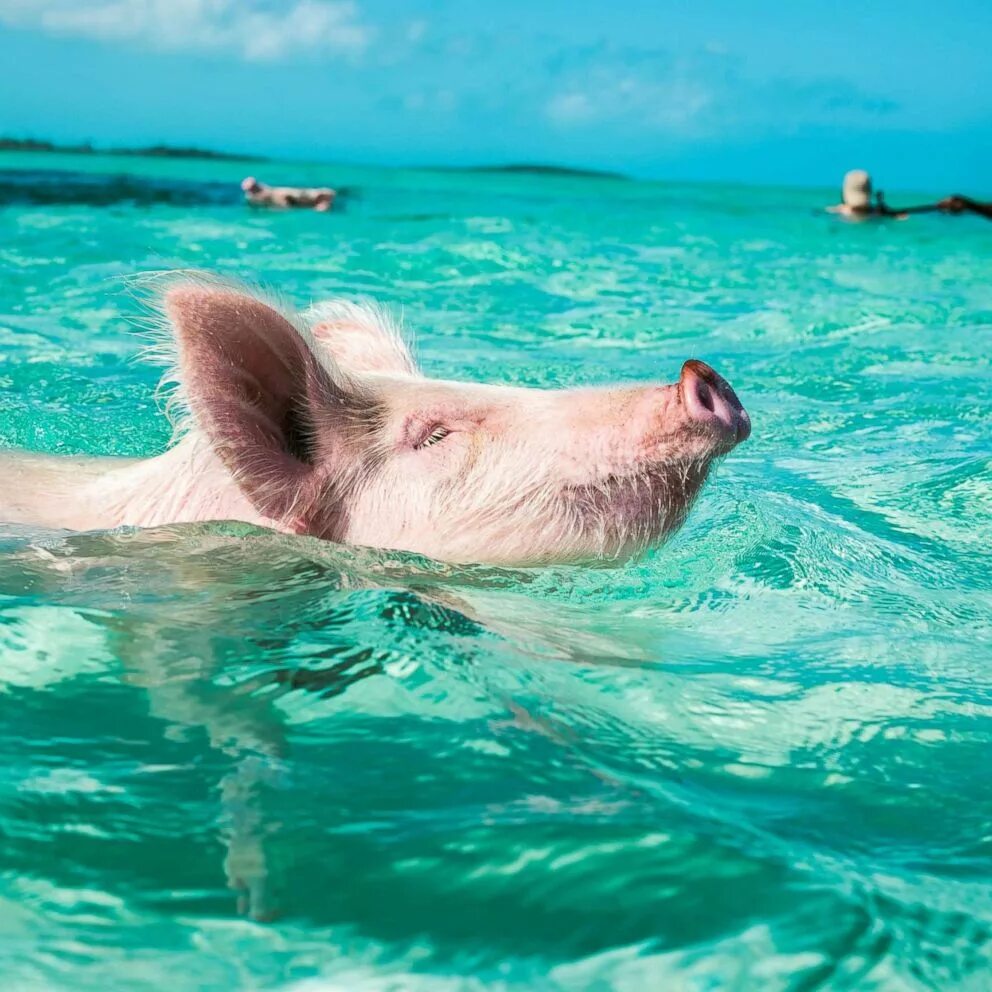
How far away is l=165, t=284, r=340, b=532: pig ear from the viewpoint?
3074 millimetres

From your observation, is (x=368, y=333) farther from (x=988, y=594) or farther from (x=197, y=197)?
(x=197, y=197)

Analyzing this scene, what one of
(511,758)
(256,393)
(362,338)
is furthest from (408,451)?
(511,758)

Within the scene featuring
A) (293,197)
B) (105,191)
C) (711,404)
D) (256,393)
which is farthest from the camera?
(105,191)

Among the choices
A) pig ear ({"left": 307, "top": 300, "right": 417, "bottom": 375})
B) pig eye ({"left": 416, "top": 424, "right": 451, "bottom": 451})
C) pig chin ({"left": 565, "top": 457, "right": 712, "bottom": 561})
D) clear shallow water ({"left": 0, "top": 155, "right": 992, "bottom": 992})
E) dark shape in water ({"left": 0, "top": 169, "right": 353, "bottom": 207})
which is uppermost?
dark shape in water ({"left": 0, "top": 169, "right": 353, "bottom": 207})

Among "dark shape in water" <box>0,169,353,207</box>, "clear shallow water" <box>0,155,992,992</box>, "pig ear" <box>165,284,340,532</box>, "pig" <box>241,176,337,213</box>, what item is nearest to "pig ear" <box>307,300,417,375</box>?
"pig ear" <box>165,284,340,532</box>

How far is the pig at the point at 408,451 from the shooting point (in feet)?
10.0

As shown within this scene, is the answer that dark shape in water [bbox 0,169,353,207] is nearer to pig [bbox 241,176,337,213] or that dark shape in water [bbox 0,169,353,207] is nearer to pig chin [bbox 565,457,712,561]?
pig [bbox 241,176,337,213]

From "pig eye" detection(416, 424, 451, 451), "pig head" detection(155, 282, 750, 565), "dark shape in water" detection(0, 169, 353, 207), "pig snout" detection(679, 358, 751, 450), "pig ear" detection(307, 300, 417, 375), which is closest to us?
"pig snout" detection(679, 358, 751, 450)

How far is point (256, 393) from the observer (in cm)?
328

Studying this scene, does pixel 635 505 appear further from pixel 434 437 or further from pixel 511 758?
pixel 511 758

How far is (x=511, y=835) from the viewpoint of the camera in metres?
2.00

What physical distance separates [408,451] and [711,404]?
2.61 feet

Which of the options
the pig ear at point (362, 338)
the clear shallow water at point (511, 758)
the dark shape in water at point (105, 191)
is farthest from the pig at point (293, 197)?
the pig ear at point (362, 338)

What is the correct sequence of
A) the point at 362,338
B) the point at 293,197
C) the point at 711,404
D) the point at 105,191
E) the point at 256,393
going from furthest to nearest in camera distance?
the point at 105,191, the point at 293,197, the point at 362,338, the point at 256,393, the point at 711,404
